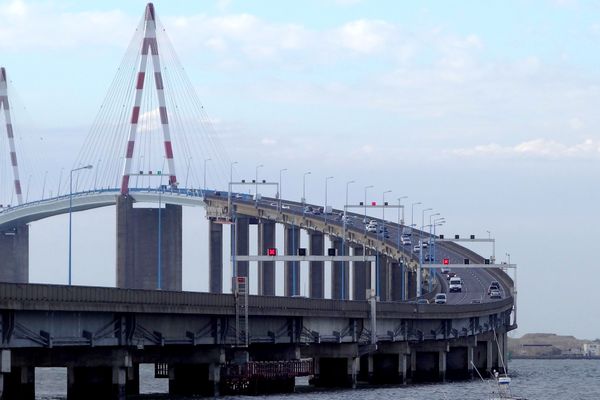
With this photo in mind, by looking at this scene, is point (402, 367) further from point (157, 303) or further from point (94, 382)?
point (94, 382)

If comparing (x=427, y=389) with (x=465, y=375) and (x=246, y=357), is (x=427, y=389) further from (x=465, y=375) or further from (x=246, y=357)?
(x=465, y=375)

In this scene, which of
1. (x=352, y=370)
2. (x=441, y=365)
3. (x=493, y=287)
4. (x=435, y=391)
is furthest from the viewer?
(x=493, y=287)

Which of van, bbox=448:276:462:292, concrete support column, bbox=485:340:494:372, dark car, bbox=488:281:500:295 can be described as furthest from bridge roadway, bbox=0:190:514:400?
van, bbox=448:276:462:292

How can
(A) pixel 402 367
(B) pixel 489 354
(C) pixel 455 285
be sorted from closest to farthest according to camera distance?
(A) pixel 402 367, (B) pixel 489 354, (C) pixel 455 285

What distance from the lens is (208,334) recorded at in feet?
296

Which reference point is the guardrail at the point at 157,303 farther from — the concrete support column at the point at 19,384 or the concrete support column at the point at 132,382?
the concrete support column at the point at 132,382

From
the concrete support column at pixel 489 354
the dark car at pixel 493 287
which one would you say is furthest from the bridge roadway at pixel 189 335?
the dark car at pixel 493 287

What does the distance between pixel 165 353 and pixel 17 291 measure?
2079cm

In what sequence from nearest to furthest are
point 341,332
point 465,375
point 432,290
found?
point 341,332 < point 465,375 < point 432,290

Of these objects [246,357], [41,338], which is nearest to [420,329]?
[246,357]

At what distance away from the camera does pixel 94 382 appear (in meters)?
81.7

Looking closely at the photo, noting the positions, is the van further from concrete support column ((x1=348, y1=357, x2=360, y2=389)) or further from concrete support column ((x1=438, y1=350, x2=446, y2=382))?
concrete support column ((x1=348, y1=357, x2=360, y2=389))

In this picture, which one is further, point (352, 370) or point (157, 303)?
point (352, 370)

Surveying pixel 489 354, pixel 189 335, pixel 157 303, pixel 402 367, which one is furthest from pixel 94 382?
pixel 489 354
